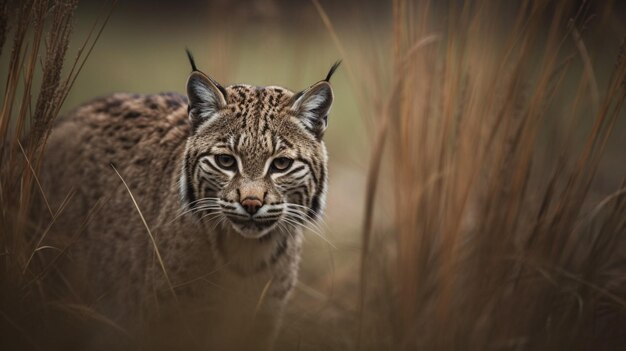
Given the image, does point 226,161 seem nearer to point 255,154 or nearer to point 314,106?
point 255,154

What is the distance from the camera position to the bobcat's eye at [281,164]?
3.45 metres

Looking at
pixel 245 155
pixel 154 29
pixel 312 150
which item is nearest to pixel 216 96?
pixel 245 155

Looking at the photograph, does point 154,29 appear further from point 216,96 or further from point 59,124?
point 216,96

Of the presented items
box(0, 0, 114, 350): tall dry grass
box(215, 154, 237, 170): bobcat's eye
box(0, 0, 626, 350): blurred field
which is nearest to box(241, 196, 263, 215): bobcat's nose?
box(215, 154, 237, 170): bobcat's eye

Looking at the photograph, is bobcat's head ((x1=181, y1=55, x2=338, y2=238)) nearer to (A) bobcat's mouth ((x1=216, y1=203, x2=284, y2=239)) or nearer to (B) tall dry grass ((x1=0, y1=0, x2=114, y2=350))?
(A) bobcat's mouth ((x1=216, y1=203, x2=284, y2=239))

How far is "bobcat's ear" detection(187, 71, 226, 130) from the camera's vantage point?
3.32 m

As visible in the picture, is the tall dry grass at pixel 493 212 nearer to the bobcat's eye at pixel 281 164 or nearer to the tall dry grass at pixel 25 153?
the bobcat's eye at pixel 281 164

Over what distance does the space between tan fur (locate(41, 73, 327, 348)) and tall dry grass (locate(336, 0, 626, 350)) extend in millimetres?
553

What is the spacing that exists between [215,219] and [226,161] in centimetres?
38

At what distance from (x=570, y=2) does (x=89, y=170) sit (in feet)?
10.6

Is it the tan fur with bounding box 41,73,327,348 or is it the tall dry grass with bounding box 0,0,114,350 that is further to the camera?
the tan fur with bounding box 41,73,327,348

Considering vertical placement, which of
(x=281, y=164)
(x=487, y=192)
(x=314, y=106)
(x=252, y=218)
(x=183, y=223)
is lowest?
(x=183, y=223)

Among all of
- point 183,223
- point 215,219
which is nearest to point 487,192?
point 215,219

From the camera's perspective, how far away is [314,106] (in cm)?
350
